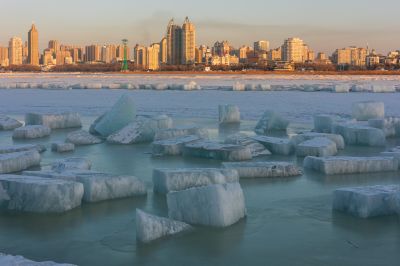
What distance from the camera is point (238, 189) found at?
13.3 feet

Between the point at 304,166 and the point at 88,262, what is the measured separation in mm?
3550

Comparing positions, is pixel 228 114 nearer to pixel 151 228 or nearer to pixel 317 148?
Answer: pixel 317 148

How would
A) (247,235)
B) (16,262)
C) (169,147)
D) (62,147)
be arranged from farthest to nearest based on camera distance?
(62,147), (169,147), (247,235), (16,262)

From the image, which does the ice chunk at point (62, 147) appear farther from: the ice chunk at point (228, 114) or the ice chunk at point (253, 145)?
the ice chunk at point (228, 114)

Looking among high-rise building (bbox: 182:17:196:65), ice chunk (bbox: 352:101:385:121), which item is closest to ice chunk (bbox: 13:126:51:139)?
ice chunk (bbox: 352:101:385:121)

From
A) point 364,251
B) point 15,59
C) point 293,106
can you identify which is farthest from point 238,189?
point 15,59

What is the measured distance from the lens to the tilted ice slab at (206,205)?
385cm

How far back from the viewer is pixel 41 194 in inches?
167

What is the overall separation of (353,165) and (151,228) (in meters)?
3.01

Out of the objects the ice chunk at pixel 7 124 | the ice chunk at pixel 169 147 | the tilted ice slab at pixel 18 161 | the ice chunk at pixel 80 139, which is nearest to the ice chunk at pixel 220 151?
the ice chunk at pixel 169 147

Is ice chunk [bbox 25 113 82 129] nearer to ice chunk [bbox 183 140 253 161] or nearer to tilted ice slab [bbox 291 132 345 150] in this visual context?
ice chunk [bbox 183 140 253 161]

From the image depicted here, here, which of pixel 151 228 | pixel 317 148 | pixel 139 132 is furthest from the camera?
pixel 139 132

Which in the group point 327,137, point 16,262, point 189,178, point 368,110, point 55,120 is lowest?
point 16,262

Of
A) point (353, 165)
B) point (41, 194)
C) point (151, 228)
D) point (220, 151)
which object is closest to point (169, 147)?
point (220, 151)
